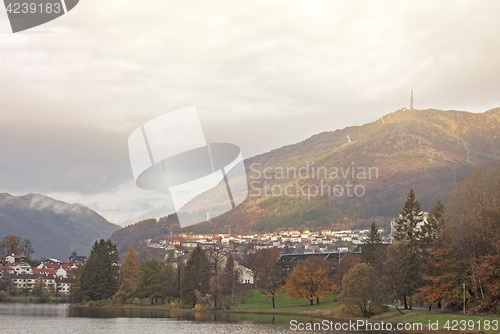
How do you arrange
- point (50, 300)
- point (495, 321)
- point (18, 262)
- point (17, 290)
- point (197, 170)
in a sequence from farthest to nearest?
point (18, 262)
point (17, 290)
point (50, 300)
point (495, 321)
point (197, 170)

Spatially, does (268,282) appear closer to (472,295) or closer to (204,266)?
(204,266)

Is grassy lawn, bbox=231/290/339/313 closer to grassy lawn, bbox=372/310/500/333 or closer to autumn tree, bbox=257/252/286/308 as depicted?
autumn tree, bbox=257/252/286/308

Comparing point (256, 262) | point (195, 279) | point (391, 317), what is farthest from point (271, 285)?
point (391, 317)

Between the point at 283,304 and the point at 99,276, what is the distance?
3925cm

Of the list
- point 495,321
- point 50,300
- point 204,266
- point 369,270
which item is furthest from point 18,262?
point 495,321

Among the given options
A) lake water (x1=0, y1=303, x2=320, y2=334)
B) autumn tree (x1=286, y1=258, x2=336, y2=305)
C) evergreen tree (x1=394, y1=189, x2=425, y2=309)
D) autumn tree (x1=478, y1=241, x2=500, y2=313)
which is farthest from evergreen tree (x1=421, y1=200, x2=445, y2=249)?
lake water (x1=0, y1=303, x2=320, y2=334)

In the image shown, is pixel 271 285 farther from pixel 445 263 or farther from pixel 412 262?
pixel 445 263

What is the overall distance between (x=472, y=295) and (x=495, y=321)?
44.2 feet

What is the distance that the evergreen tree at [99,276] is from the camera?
Result: 11712 centimetres

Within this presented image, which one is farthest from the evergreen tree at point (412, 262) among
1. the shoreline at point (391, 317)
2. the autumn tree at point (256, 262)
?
the autumn tree at point (256, 262)

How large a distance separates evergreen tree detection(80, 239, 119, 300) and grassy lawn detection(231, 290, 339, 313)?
28.9 metres

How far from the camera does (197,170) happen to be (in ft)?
160

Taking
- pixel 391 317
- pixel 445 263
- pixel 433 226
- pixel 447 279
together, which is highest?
pixel 433 226

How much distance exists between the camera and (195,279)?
105750 millimetres
